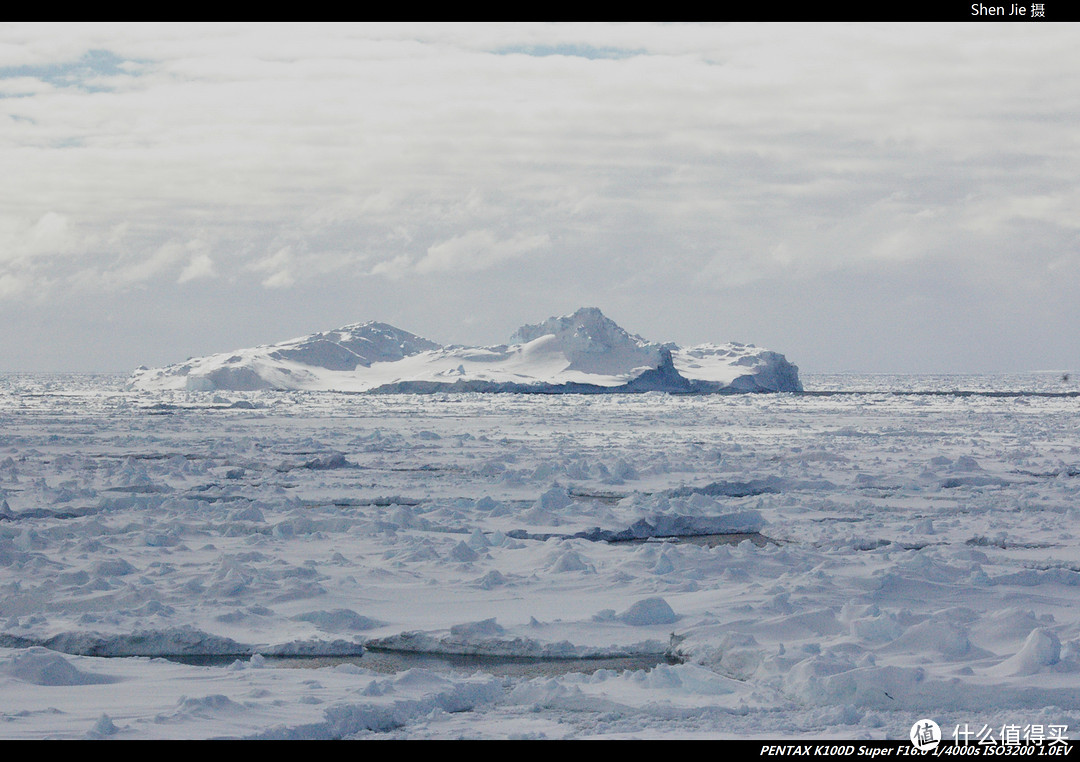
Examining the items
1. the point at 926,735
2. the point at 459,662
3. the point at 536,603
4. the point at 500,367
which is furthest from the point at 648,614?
the point at 500,367

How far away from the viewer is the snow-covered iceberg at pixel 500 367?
54.4m

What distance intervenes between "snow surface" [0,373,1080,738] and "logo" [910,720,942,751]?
0.30 ft

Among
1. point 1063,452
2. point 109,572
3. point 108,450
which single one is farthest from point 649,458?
point 109,572

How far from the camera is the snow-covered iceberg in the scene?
54.4m

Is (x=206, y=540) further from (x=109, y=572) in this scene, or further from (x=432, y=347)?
(x=432, y=347)

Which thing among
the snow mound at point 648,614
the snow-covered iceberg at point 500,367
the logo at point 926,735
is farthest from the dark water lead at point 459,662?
the snow-covered iceberg at point 500,367

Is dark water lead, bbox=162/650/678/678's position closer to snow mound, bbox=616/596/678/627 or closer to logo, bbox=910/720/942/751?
snow mound, bbox=616/596/678/627

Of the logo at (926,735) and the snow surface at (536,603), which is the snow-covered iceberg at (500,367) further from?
the logo at (926,735)

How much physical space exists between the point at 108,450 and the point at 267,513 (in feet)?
33.6

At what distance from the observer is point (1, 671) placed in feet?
15.8

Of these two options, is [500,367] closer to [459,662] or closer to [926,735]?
[459,662]

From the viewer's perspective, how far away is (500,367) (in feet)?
185

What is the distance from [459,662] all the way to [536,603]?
1.23m

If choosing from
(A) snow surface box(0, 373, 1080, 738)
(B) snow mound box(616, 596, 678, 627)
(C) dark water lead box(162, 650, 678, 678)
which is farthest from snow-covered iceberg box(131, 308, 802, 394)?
(C) dark water lead box(162, 650, 678, 678)
